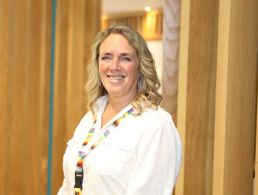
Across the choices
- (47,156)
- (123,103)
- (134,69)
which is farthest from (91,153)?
(47,156)

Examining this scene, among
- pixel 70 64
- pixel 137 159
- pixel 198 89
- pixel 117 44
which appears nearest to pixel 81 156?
pixel 137 159

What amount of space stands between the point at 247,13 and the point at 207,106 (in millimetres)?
517

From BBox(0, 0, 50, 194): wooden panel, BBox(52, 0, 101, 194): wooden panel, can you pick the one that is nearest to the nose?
BBox(52, 0, 101, 194): wooden panel

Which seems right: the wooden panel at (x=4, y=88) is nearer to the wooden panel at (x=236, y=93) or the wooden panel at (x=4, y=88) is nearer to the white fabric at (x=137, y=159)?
the white fabric at (x=137, y=159)

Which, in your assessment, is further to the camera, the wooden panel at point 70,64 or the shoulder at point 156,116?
the wooden panel at point 70,64

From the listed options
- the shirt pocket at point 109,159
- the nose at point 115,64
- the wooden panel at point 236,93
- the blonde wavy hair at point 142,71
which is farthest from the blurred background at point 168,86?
the shirt pocket at point 109,159

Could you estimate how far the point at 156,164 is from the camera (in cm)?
156

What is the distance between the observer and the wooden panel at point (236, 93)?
2016mm

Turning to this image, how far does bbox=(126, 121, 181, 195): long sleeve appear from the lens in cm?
155

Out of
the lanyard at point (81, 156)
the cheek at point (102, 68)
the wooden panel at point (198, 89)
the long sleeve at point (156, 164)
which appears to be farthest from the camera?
the wooden panel at point (198, 89)

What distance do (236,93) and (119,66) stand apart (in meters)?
0.64

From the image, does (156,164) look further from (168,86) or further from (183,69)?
(168,86)

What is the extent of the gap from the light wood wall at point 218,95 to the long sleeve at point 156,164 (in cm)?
55

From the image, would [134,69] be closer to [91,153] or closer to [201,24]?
[91,153]
